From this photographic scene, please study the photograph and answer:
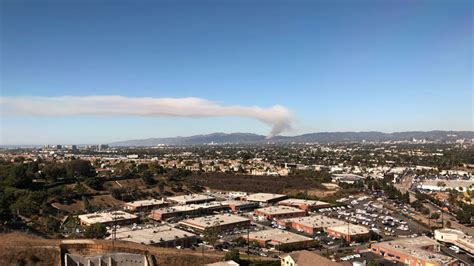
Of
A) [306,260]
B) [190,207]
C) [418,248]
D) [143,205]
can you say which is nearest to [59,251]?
[306,260]

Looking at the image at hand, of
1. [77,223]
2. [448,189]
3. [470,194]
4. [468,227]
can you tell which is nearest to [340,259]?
[468,227]

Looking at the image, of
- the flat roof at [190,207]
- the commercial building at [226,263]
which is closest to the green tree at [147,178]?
the flat roof at [190,207]

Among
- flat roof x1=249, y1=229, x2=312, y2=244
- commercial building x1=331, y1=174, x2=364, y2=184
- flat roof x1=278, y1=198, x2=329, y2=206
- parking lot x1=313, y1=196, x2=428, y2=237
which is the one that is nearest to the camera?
flat roof x1=249, y1=229, x2=312, y2=244

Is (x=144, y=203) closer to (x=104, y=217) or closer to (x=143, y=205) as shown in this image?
(x=143, y=205)

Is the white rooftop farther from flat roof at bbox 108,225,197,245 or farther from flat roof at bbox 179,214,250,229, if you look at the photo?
flat roof at bbox 108,225,197,245

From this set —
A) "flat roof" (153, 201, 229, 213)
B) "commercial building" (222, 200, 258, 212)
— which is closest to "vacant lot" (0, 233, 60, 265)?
"flat roof" (153, 201, 229, 213)

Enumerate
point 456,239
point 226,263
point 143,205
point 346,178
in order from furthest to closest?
point 346,178 < point 143,205 < point 456,239 < point 226,263
